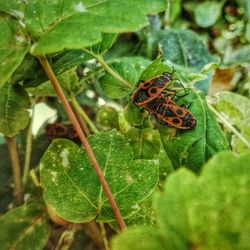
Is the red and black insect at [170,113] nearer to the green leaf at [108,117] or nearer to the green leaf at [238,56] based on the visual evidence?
the green leaf at [108,117]

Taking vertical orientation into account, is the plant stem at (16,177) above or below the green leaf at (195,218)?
below

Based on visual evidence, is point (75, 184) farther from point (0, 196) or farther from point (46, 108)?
point (46, 108)

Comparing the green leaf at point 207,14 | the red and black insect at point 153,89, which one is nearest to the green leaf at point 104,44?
the red and black insect at point 153,89

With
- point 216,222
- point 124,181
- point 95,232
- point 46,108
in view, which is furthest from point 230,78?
point 216,222

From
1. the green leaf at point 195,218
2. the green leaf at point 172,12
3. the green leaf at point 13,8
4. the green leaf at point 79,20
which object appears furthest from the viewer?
the green leaf at point 172,12

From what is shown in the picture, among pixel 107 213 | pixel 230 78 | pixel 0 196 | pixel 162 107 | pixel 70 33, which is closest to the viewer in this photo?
pixel 70 33

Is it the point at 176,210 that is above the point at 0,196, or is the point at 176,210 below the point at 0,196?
above
